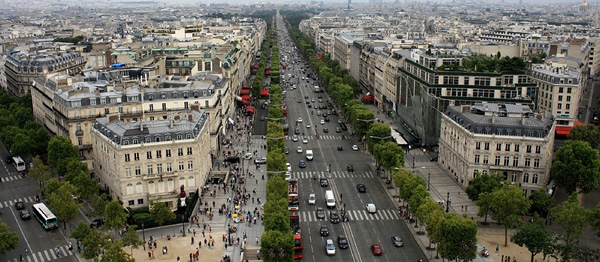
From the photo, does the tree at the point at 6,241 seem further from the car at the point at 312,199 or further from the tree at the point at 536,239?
the tree at the point at 536,239

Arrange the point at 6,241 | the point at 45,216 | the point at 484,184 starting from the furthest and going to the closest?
1. the point at 484,184
2. the point at 45,216
3. the point at 6,241

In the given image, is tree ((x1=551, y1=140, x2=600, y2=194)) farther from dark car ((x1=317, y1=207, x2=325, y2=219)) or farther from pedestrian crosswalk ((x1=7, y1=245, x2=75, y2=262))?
pedestrian crosswalk ((x1=7, y1=245, x2=75, y2=262))

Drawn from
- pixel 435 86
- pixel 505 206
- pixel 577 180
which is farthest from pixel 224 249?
Answer: pixel 435 86

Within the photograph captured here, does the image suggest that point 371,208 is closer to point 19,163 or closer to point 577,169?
point 577,169

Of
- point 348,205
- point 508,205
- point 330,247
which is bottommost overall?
point 348,205

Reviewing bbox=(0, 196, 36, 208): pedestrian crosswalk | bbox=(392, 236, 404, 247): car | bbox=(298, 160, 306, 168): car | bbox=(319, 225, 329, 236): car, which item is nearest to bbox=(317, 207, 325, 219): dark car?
bbox=(319, 225, 329, 236): car

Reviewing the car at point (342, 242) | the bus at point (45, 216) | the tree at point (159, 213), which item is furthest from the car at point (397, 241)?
the bus at point (45, 216)

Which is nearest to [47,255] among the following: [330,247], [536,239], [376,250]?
[330,247]
